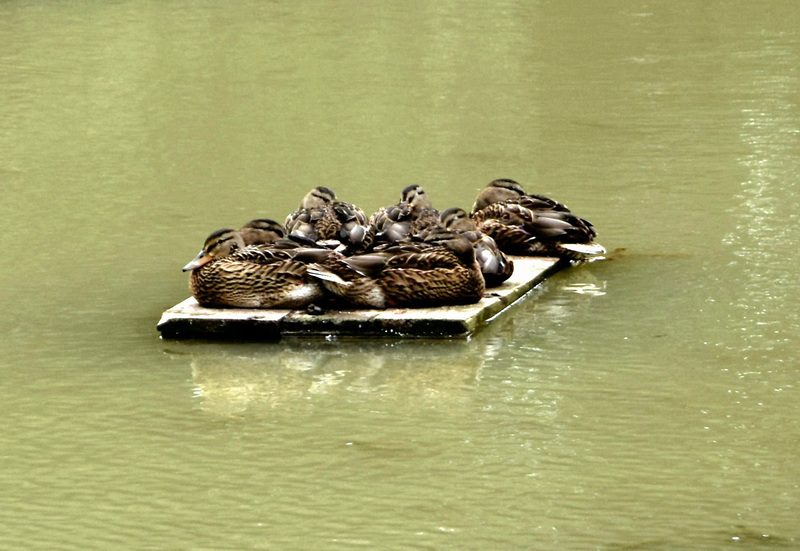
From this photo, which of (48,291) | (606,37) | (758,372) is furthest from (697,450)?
(606,37)

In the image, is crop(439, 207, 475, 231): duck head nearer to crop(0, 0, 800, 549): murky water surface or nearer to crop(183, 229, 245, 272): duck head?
crop(0, 0, 800, 549): murky water surface

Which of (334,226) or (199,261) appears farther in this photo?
(334,226)

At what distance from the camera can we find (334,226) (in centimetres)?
1075

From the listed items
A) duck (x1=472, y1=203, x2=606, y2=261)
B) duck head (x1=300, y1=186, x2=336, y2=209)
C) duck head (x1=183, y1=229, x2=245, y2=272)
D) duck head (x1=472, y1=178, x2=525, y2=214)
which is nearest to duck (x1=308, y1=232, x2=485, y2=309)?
duck head (x1=183, y1=229, x2=245, y2=272)

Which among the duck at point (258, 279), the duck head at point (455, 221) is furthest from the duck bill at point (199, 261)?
the duck head at point (455, 221)

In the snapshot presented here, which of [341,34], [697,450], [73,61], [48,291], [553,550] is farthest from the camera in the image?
[341,34]

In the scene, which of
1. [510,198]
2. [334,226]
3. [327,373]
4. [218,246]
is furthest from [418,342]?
[510,198]

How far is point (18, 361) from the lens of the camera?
352 inches

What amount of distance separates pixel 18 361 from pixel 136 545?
324cm

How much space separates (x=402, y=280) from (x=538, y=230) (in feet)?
6.18

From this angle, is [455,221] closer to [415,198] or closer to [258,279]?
[415,198]

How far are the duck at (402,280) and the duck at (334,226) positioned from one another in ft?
2.92

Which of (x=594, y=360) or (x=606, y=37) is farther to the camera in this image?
(x=606, y=37)

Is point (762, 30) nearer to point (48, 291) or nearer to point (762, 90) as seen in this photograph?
point (762, 90)
